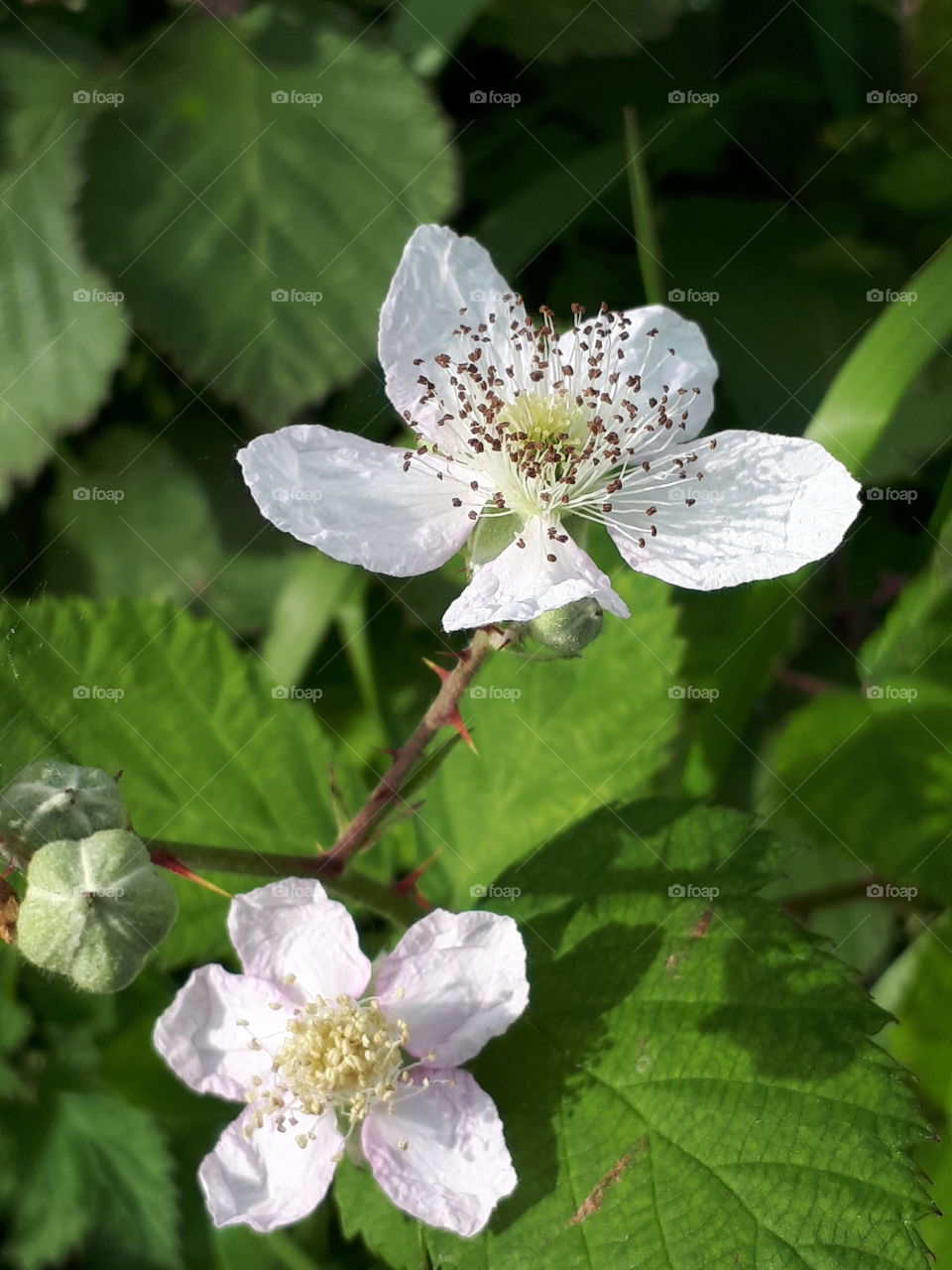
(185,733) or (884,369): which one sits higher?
(884,369)

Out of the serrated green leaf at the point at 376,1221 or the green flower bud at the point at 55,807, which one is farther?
the serrated green leaf at the point at 376,1221

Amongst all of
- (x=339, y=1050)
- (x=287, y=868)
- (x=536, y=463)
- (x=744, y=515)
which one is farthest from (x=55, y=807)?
(x=744, y=515)

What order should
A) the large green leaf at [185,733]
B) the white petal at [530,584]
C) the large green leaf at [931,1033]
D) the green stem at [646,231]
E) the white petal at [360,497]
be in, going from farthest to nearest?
1. the green stem at [646,231]
2. the large green leaf at [185,733]
3. the large green leaf at [931,1033]
4. the white petal at [360,497]
5. the white petal at [530,584]

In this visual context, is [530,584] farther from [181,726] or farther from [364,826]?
[181,726]

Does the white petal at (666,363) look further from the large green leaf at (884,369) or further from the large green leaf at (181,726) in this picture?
the large green leaf at (181,726)

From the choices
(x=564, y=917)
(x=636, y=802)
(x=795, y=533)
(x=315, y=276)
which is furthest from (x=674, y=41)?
(x=564, y=917)

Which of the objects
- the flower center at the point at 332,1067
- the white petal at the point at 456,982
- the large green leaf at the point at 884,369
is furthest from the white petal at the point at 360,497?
the large green leaf at the point at 884,369

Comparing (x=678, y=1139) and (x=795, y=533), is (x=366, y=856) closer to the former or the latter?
(x=678, y=1139)
